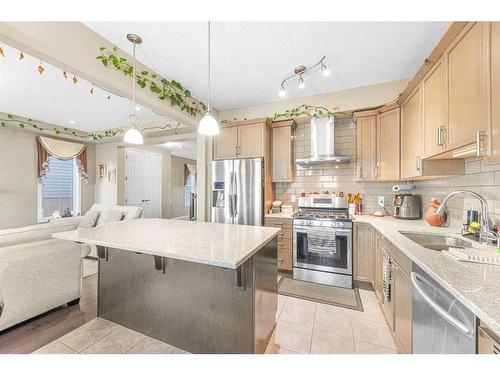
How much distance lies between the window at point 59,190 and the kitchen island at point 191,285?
13.1 feet

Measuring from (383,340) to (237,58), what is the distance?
309 centimetres

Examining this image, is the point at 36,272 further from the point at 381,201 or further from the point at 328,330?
the point at 381,201

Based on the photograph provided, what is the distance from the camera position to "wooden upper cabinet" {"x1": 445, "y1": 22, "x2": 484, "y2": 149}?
117 cm

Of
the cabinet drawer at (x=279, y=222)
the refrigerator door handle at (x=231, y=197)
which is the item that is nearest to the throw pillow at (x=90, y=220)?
the refrigerator door handle at (x=231, y=197)

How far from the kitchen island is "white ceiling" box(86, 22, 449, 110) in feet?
5.94

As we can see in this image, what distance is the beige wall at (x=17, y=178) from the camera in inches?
151

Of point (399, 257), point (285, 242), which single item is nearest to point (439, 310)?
point (399, 257)

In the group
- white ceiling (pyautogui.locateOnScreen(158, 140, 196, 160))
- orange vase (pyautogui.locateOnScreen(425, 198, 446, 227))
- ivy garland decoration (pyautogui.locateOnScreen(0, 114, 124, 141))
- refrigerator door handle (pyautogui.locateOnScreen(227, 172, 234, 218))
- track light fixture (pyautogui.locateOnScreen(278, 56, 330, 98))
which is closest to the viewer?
orange vase (pyautogui.locateOnScreen(425, 198, 446, 227))

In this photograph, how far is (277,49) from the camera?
2104mm

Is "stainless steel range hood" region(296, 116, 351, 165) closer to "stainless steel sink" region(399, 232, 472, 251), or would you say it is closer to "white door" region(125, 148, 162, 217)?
"stainless steel sink" region(399, 232, 472, 251)

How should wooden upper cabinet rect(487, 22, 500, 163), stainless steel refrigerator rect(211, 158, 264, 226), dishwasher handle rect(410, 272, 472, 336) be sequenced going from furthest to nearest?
stainless steel refrigerator rect(211, 158, 264, 226), wooden upper cabinet rect(487, 22, 500, 163), dishwasher handle rect(410, 272, 472, 336)

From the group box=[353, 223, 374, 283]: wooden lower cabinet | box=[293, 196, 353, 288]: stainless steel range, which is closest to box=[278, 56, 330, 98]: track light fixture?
box=[293, 196, 353, 288]: stainless steel range
